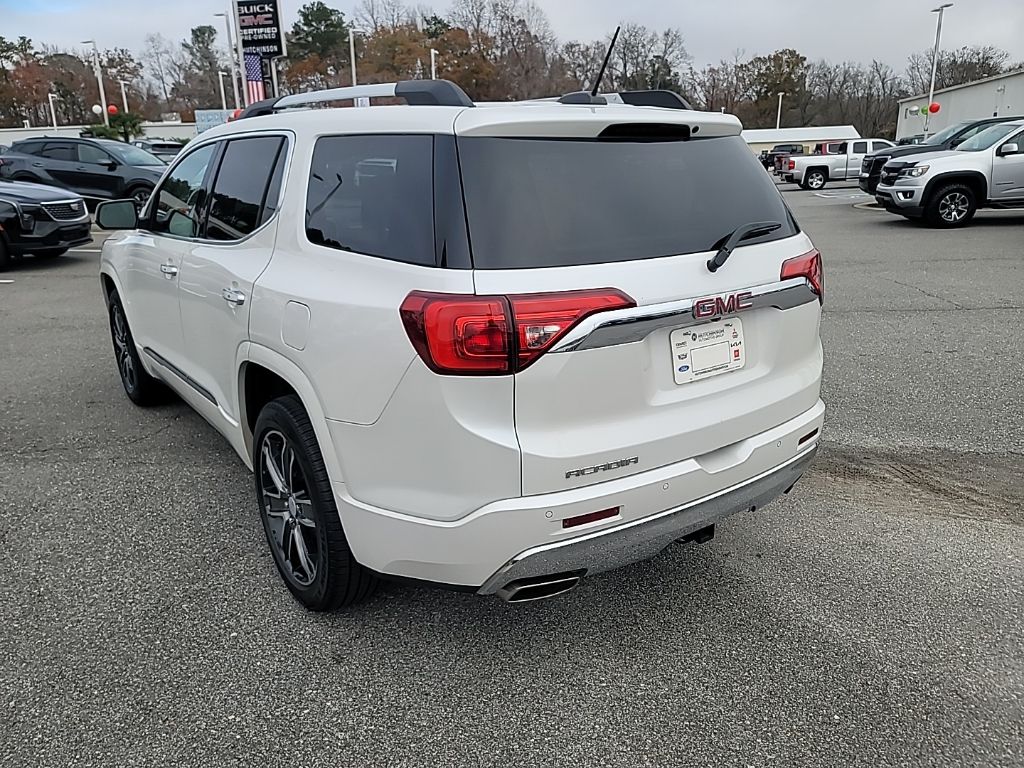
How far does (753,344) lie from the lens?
2578 mm

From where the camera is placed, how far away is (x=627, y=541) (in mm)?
2355

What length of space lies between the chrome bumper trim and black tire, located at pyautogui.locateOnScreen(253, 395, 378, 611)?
0.58m

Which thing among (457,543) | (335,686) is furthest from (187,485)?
(457,543)

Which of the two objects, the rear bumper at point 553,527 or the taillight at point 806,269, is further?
the taillight at point 806,269

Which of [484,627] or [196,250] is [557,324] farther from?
[196,250]

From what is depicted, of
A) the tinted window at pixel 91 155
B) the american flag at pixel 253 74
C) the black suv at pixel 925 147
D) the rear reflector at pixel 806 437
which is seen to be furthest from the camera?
the american flag at pixel 253 74

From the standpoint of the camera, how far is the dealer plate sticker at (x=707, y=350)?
2367 mm

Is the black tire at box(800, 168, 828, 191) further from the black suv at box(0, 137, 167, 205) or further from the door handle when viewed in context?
the door handle

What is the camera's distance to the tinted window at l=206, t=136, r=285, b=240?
3.05 meters

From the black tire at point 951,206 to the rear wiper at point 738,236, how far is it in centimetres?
1287

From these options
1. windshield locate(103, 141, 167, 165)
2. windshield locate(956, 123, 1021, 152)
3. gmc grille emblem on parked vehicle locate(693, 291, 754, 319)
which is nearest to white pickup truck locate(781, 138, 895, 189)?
windshield locate(956, 123, 1021, 152)

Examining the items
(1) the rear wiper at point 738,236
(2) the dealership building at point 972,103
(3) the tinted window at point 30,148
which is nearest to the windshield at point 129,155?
(3) the tinted window at point 30,148

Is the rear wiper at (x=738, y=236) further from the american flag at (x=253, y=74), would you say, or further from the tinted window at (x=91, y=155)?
the american flag at (x=253, y=74)

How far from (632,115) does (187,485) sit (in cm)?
290
